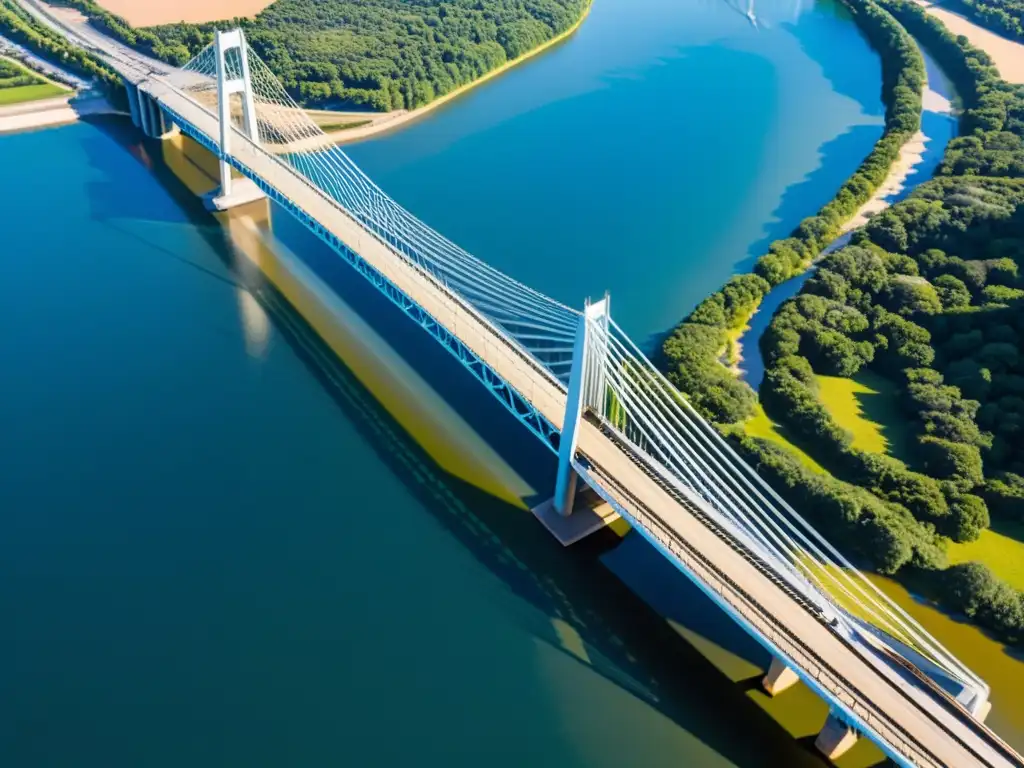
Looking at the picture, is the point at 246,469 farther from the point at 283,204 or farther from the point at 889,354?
the point at 889,354

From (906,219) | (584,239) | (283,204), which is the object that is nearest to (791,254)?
(906,219)

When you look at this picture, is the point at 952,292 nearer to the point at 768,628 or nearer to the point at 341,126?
the point at 768,628

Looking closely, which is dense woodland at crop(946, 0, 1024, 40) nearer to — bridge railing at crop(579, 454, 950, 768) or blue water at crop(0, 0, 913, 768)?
blue water at crop(0, 0, 913, 768)

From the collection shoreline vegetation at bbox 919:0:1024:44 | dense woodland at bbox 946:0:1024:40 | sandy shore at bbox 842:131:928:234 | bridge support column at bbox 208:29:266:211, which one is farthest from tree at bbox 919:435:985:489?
dense woodland at bbox 946:0:1024:40

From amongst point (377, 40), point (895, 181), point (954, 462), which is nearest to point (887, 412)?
point (954, 462)

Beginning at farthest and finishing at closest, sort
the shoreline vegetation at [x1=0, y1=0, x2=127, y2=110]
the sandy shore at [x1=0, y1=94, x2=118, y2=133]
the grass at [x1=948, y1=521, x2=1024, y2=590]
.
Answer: the shoreline vegetation at [x1=0, y1=0, x2=127, y2=110]
the sandy shore at [x1=0, y1=94, x2=118, y2=133]
the grass at [x1=948, y1=521, x2=1024, y2=590]

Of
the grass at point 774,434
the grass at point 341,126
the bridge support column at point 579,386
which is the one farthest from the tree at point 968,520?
the grass at point 341,126

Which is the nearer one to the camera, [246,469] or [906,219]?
[246,469]
